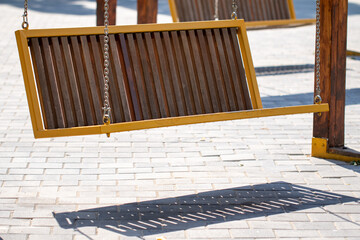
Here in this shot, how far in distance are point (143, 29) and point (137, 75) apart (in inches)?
13.2

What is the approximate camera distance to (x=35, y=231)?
394cm

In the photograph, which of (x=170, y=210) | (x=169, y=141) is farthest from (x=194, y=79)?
(x=169, y=141)

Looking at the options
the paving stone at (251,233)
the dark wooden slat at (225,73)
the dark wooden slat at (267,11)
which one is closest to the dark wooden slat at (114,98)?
the dark wooden slat at (225,73)

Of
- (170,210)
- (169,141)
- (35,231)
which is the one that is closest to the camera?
(35,231)

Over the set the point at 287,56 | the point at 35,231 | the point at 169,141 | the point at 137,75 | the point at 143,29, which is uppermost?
the point at 287,56

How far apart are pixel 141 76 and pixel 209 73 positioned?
0.53m

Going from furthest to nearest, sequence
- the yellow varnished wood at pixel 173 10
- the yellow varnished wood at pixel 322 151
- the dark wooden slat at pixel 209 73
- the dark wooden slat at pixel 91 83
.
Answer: the yellow varnished wood at pixel 173 10 < the yellow varnished wood at pixel 322 151 < the dark wooden slat at pixel 209 73 < the dark wooden slat at pixel 91 83

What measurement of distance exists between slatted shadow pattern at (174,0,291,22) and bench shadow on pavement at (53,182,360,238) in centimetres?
427

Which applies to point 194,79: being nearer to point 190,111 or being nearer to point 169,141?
point 190,111

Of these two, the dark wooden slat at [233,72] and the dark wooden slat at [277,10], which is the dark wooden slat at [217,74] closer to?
the dark wooden slat at [233,72]

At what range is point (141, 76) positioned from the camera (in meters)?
4.55

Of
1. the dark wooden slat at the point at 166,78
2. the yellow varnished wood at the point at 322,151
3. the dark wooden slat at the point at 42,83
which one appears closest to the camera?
the dark wooden slat at the point at 42,83

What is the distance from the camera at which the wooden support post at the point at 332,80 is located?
533 cm

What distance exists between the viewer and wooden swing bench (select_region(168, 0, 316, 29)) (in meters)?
8.58
